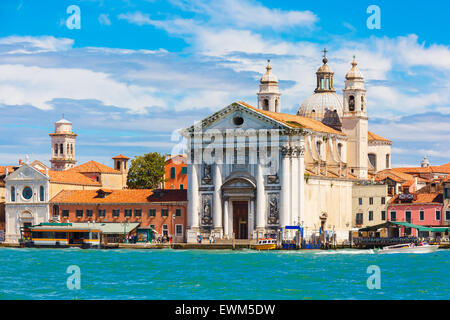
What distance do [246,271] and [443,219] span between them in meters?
27.6

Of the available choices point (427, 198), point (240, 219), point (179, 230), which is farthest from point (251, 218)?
point (427, 198)

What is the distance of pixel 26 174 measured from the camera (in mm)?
82438

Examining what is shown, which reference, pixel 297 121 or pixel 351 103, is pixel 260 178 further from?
pixel 351 103

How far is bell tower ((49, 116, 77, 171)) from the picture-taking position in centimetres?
11769

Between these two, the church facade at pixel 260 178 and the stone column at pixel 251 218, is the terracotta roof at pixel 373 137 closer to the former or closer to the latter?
the church facade at pixel 260 178

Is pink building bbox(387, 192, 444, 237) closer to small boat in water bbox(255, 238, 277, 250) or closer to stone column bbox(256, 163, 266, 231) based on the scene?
stone column bbox(256, 163, 266, 231)

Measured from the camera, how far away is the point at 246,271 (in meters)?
52.3

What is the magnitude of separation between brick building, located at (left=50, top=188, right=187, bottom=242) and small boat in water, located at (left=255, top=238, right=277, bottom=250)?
8.47 metres

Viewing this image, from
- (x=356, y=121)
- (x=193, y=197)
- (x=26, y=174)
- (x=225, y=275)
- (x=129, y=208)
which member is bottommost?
(x=225, y=275)

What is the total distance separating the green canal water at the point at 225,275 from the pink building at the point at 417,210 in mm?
8095

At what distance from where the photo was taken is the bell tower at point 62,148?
118 m

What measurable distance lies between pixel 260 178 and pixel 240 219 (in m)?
3.57

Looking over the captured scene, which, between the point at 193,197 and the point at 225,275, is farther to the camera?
the point at 193,197
